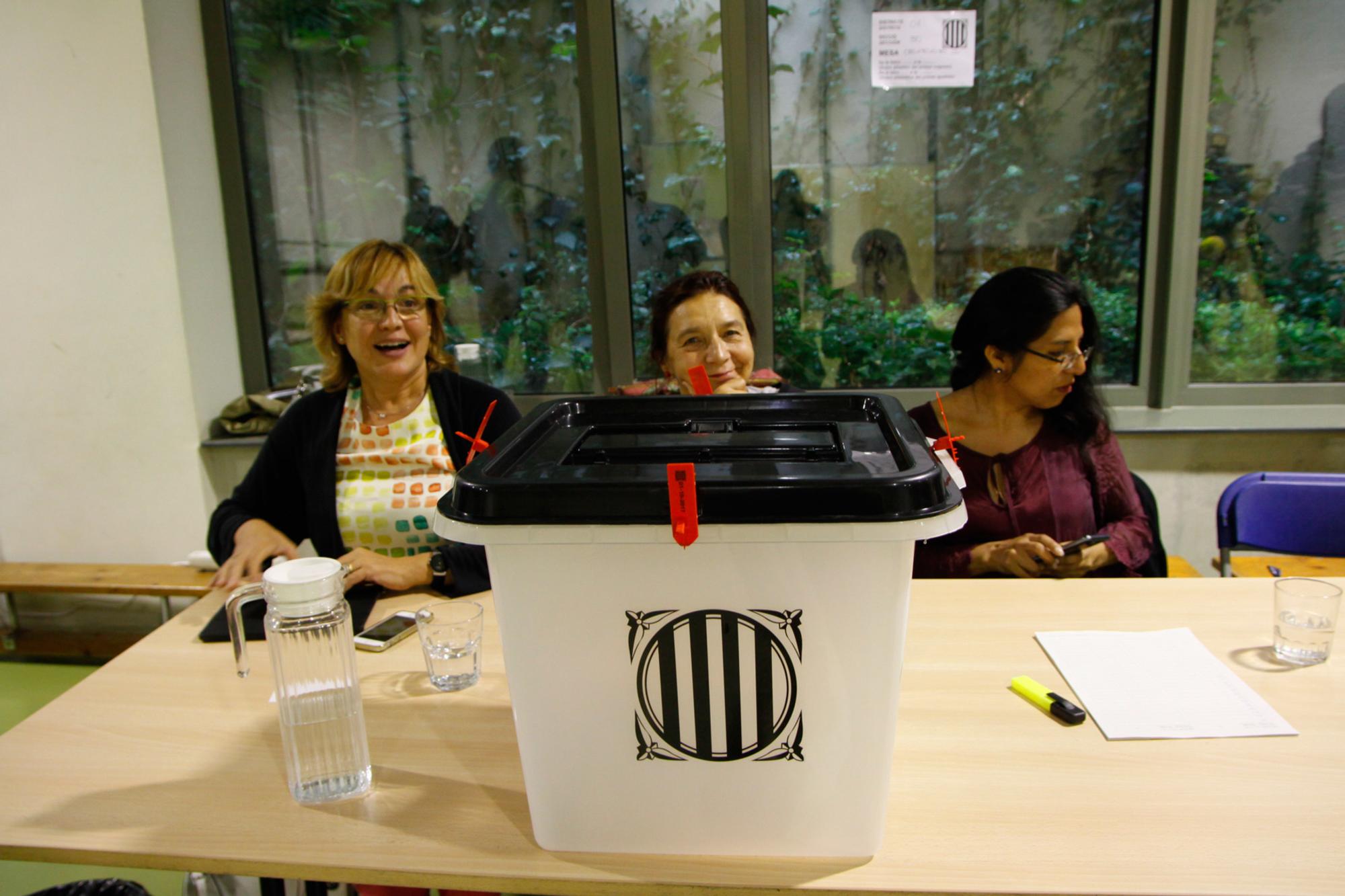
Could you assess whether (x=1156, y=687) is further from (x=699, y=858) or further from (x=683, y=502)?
(x=683, y=502)

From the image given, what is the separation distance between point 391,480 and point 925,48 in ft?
6.65

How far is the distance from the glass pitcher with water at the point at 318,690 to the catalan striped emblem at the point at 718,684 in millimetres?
340

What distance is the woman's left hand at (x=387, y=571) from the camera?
57.1 inches

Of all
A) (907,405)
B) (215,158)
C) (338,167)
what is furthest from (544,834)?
(215,158)

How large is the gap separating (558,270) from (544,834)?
234 cm

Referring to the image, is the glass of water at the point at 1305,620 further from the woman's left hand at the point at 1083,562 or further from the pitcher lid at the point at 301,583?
the pitcher lid at the point at 301,583

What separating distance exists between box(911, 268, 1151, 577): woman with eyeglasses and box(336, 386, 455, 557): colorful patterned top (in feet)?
3.21

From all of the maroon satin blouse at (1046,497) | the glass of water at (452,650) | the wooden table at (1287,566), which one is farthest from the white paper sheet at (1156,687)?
the wooden table at (1287,566)

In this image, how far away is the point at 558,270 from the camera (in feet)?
9.63

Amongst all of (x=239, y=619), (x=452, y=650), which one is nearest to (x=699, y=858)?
(x=452, y=650)

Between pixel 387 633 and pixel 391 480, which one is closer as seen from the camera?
pixel 387 633

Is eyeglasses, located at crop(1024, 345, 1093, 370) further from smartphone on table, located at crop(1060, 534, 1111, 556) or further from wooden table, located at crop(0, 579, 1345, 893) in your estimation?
wooden table, located at crop(0, 579, 1345, 893)

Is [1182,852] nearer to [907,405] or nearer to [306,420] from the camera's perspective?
[306,420]

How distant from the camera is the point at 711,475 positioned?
70 centimetres
